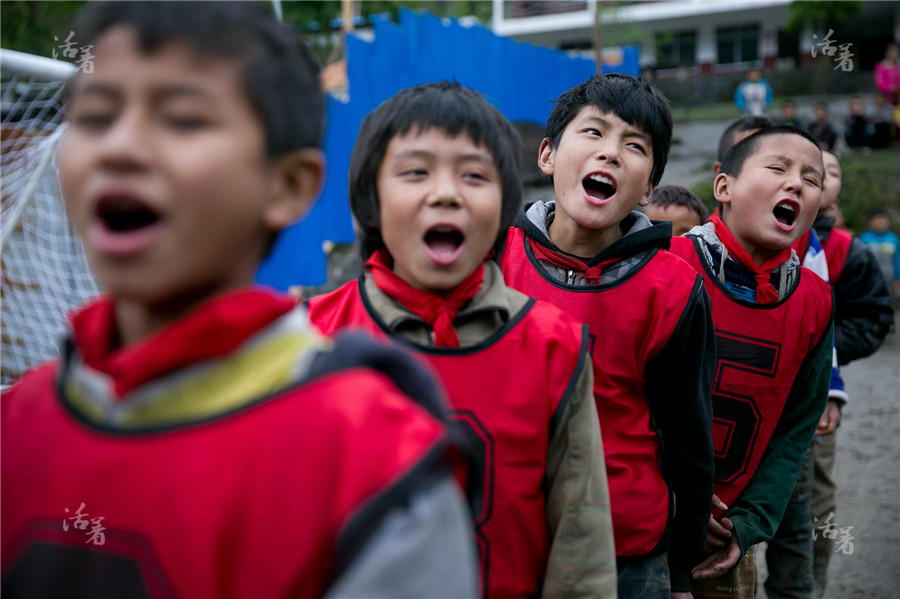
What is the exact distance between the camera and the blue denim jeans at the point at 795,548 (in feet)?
12.2

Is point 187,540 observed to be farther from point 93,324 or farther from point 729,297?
point 729,297

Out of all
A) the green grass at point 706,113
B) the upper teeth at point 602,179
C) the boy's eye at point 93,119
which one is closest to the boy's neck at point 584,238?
the upper teeth at point 602,179

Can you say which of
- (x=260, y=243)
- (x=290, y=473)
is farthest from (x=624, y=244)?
(x=290, y=473)

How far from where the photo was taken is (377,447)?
1.02 meters

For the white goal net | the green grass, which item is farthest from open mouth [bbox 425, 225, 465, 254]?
the green grass

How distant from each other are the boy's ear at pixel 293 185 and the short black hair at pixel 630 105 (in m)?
1.45

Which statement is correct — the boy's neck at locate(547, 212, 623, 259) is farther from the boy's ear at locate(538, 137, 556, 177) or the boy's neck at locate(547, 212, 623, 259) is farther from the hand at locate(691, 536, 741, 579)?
the hand at locate(691, 536, 741, 579)

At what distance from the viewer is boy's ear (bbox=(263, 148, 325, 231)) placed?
Answer: 115 cm

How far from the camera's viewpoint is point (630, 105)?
2.45m

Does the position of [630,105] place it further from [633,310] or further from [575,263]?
[633,310]

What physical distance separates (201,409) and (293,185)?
0.33 m

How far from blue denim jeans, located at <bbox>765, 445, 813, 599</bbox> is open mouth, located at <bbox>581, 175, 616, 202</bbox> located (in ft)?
6.22

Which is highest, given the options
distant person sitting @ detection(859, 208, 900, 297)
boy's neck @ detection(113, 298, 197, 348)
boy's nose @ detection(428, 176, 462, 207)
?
boy's nose @ detection(428, 176, 462, 207)

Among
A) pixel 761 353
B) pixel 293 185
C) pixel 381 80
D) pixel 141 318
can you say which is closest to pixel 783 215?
pixel 761 353
